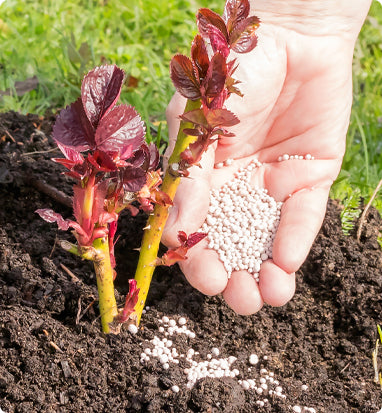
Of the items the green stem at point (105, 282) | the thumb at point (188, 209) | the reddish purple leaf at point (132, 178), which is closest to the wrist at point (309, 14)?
the thumb at point (188, 209)

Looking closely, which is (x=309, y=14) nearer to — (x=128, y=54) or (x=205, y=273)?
(x=205, y=273)

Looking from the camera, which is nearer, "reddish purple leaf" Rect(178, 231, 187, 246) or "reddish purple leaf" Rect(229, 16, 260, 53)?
"reddish purple leaf" Rect(229, 16, 260, 53)

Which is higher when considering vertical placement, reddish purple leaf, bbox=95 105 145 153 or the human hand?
reddish purple leaf, bbox=95 105 145 153

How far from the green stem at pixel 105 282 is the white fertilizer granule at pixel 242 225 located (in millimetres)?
536

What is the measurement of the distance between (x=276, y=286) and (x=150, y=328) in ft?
1.66

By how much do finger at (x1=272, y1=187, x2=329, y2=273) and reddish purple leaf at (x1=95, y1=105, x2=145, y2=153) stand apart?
3.01 feet

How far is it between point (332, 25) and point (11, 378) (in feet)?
7.58

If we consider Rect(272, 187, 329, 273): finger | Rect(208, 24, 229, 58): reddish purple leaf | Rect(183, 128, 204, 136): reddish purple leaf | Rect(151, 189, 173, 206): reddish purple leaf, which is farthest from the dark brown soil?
Rect(208, 24, 229, 58): reddish purple leaf

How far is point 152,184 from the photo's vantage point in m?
1.79

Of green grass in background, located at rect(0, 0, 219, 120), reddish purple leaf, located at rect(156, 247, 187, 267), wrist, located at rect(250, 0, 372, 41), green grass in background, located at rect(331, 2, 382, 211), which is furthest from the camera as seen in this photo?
green grass in background, located at rect(0, 0, 219, 120)

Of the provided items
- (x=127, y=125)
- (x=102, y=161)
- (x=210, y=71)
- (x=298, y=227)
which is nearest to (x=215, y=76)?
(x=210, y=71)

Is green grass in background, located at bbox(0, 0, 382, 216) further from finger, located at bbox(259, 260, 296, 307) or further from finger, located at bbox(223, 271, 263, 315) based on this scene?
finger, located at bbox(223, 271, 263, 315)

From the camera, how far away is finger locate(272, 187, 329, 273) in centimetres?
226

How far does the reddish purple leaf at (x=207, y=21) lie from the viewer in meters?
1.53
